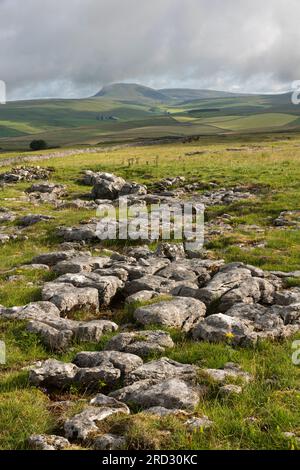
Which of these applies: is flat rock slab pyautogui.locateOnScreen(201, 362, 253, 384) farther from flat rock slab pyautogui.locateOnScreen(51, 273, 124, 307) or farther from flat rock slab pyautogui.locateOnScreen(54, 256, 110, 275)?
→ flat rock slab pyautogui.locateOnScreen(54, 256, 110, 275)

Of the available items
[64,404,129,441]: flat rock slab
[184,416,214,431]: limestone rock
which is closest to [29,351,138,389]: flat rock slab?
[64,404,129,441]: flat rock slab

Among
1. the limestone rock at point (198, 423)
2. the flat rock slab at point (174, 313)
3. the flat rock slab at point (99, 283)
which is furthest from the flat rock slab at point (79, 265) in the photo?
the limestone rock at point (198, 423)

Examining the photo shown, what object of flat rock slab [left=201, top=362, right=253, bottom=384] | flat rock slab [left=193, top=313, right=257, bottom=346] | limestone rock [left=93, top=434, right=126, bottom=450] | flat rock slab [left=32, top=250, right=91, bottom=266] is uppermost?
flat rock slab [left=32, top=250, right=91, bottom=266]

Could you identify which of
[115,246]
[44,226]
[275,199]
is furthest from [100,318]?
[275,199]

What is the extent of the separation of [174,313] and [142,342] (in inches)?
75.4

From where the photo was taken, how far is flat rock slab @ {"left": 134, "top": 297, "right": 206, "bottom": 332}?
13.1m

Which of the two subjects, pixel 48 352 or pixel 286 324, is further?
pixel 286 324

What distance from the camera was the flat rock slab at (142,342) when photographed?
1143 cm

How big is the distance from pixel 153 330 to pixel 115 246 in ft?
37.6

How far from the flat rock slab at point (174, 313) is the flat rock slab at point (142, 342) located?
2.92ft

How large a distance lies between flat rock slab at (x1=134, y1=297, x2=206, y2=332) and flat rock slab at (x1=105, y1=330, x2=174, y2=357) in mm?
890

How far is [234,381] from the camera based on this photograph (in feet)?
31.5

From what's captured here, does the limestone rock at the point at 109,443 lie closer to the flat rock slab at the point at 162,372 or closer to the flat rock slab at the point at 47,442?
the flat rock slab at the point at 47,442

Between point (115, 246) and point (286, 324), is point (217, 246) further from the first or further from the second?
point (286, 324)
